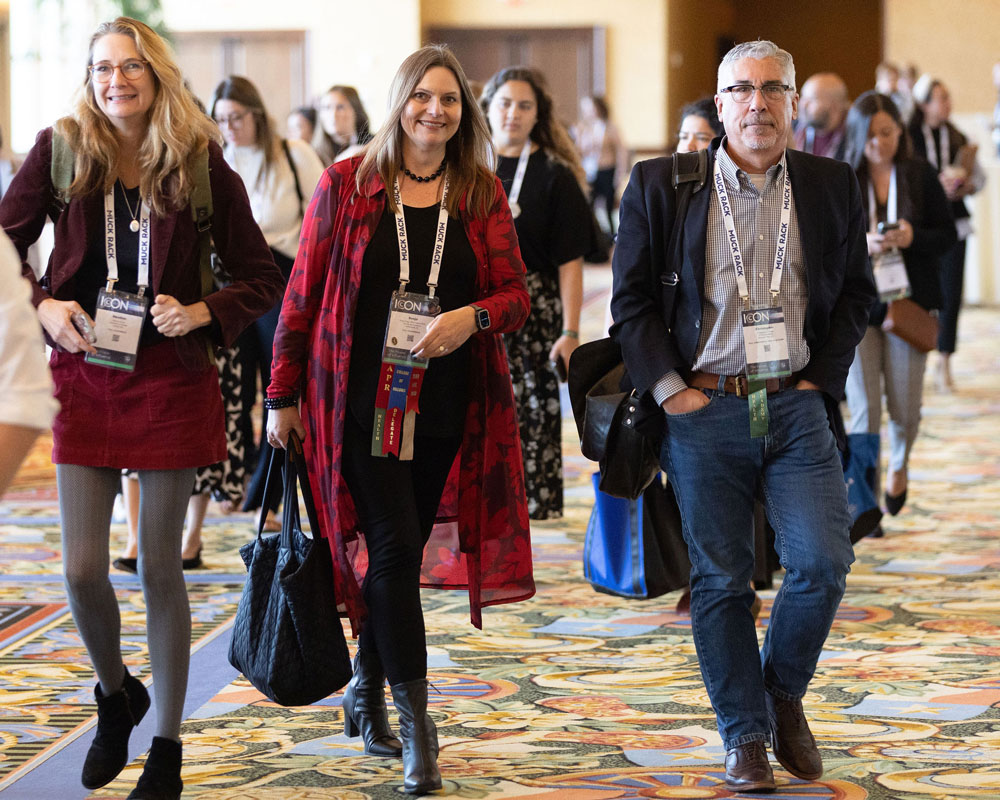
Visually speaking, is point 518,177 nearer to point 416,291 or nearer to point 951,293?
point 416,291

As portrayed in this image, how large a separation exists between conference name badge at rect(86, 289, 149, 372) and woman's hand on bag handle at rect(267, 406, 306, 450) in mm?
330

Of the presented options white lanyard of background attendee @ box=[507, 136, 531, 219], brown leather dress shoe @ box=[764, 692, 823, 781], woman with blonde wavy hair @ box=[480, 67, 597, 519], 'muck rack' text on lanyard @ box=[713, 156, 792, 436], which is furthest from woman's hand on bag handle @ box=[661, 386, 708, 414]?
white lanyard of background attendee @ box=[507, 136, 531, 219]

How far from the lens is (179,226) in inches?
120

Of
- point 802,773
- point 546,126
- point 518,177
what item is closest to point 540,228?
point 518,177

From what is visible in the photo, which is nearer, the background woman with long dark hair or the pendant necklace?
the pendant necklace

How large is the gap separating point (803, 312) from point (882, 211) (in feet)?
8.44

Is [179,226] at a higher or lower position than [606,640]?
higher

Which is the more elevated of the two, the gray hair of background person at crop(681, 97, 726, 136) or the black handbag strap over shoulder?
the gray hair of background person at crop(681, 97, 726, 136)

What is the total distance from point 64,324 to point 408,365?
697mm

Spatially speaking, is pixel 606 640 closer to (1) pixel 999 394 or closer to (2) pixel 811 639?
(2) pixel 811 639

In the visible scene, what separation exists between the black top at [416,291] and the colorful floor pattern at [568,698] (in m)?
0.80

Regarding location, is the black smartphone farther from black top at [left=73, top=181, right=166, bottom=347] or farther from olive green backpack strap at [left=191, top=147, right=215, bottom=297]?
black top at [left=73, top=181, right=166, bottom=347]

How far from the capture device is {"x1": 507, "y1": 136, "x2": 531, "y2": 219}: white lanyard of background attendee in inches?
200

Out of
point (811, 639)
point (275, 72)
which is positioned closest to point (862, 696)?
point (811, 639)
